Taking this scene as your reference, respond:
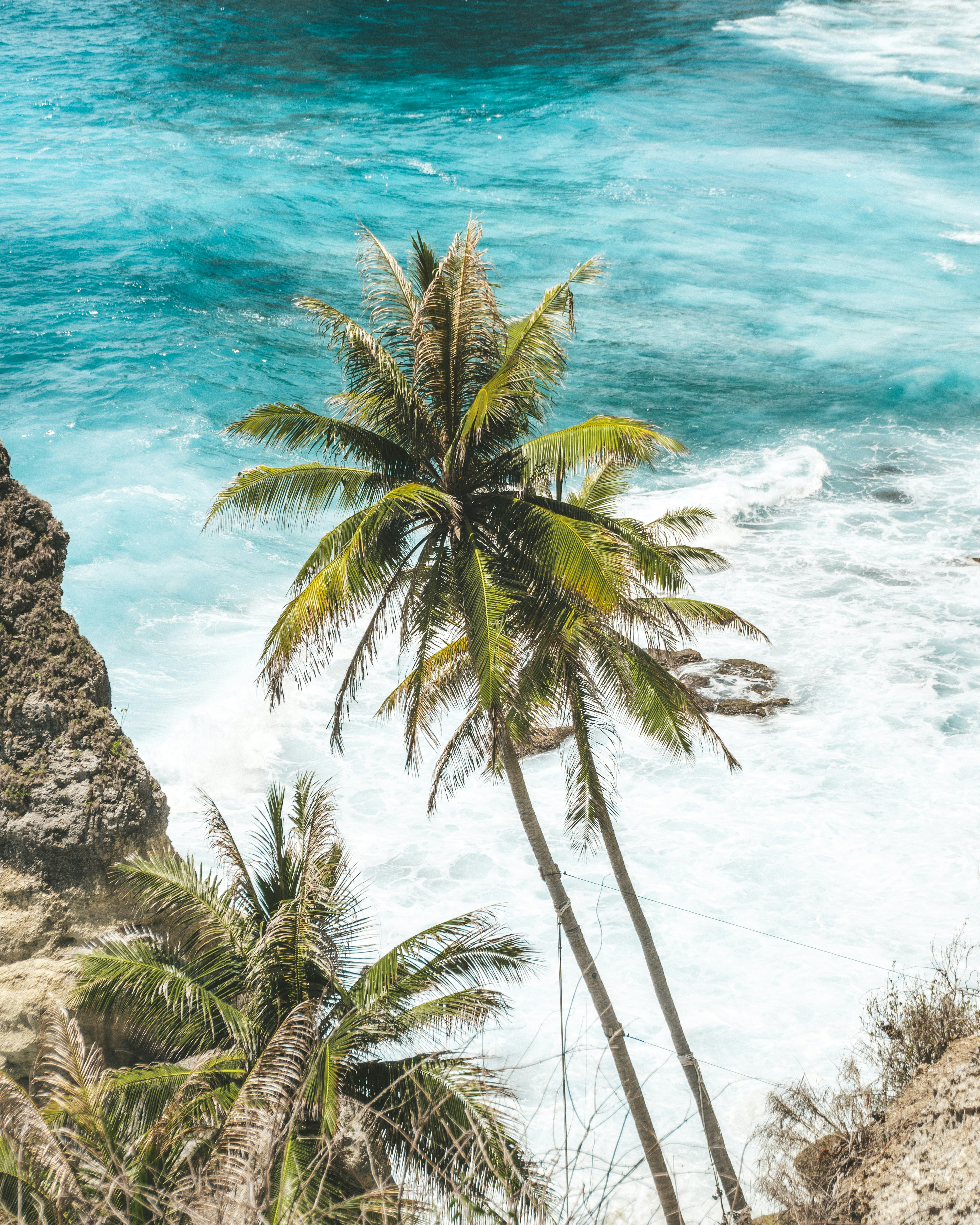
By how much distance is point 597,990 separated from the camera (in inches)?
525

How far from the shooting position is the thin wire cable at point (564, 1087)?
303 inches

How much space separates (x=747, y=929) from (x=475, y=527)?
12.3 m

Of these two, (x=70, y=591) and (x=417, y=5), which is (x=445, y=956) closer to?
(x=70, y=591)

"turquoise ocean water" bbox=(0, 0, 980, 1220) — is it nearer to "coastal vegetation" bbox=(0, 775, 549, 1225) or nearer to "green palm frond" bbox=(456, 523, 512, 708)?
"coastal vegetation" bbox=(0, 775, 549, 1225)

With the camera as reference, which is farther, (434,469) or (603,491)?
(603,491)

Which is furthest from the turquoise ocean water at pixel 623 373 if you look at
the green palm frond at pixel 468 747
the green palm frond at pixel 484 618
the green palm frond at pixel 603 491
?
the green palm frond at pixel 603 491

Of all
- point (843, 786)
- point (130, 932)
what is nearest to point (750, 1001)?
point (843, 786)

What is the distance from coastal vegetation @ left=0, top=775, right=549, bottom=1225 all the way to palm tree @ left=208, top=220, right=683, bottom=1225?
2.32 metres

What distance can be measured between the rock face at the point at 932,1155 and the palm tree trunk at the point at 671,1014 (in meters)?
2.79

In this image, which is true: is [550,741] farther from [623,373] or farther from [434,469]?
[623,373]

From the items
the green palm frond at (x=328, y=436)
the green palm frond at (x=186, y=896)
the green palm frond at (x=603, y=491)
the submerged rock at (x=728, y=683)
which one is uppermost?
the green palm frond at (x=328, y=436)

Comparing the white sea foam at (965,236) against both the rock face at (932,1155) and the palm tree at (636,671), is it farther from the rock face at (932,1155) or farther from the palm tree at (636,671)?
the rock face at (932,1155)

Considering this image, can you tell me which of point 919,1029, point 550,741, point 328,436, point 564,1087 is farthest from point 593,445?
point 550,741

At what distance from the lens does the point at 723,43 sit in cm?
8081
